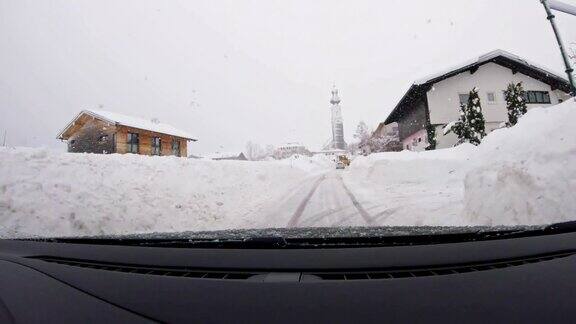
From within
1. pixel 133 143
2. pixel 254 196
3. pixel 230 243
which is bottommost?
pixel 230 243

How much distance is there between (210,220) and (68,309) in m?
8.48

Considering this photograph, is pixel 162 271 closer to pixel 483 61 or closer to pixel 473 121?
pixel 473 121

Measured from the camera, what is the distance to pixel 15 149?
9.08 m

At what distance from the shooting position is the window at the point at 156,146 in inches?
1101

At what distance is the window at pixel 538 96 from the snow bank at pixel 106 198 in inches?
685

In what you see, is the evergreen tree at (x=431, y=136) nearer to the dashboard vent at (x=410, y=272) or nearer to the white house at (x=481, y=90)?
the white house at (x=481, y=90)

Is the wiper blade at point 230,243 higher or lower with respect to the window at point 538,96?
lower

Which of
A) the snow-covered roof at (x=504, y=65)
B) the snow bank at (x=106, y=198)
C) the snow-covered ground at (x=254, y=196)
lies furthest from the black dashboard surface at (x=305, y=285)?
the snow-covered roof at (x=504, y=65)

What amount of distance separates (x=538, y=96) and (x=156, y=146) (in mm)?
29762

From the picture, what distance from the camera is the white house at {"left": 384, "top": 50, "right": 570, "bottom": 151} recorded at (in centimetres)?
1784

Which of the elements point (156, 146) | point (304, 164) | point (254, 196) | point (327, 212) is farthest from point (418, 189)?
point (304, 164)

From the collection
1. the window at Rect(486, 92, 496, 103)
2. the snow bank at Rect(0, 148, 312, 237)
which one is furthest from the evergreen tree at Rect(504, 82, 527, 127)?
Result: the snow bank at Rect(0, 148, 312, 237)

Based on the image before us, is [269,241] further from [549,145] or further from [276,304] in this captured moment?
[549,145]

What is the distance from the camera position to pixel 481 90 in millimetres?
19469
